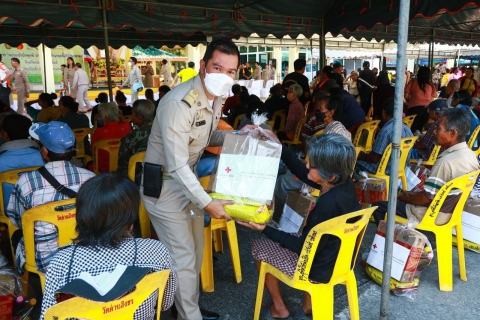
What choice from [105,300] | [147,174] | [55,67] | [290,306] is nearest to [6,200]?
[147,174]

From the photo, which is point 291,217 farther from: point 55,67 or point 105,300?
point 55,67

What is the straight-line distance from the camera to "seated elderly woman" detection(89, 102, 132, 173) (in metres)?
4.17

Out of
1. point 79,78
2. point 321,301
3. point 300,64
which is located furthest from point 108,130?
point 79,78

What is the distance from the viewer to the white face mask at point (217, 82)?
1963mm

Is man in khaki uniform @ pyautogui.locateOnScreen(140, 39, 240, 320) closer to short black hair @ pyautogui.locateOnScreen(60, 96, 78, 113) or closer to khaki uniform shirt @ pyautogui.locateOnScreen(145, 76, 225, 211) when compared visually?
khaki uniform shirt @ pyautogui.locateOnScreen(145, 76, 225, 211)

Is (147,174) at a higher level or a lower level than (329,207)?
higher

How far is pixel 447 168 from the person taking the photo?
9.01 ft

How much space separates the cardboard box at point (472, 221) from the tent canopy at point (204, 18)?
2.97m

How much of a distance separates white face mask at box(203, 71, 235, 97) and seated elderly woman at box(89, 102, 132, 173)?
8.30ft

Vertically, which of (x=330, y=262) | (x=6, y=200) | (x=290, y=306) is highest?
(x=6, y=200)

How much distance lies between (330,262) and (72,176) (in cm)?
→ 157

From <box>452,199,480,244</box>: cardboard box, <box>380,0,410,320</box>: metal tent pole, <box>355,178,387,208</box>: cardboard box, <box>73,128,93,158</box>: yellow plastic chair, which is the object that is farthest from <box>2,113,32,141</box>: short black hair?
<box>452,199,480,244</box>: cardboard box

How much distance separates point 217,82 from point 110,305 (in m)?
1.15

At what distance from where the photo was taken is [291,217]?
2.74m
